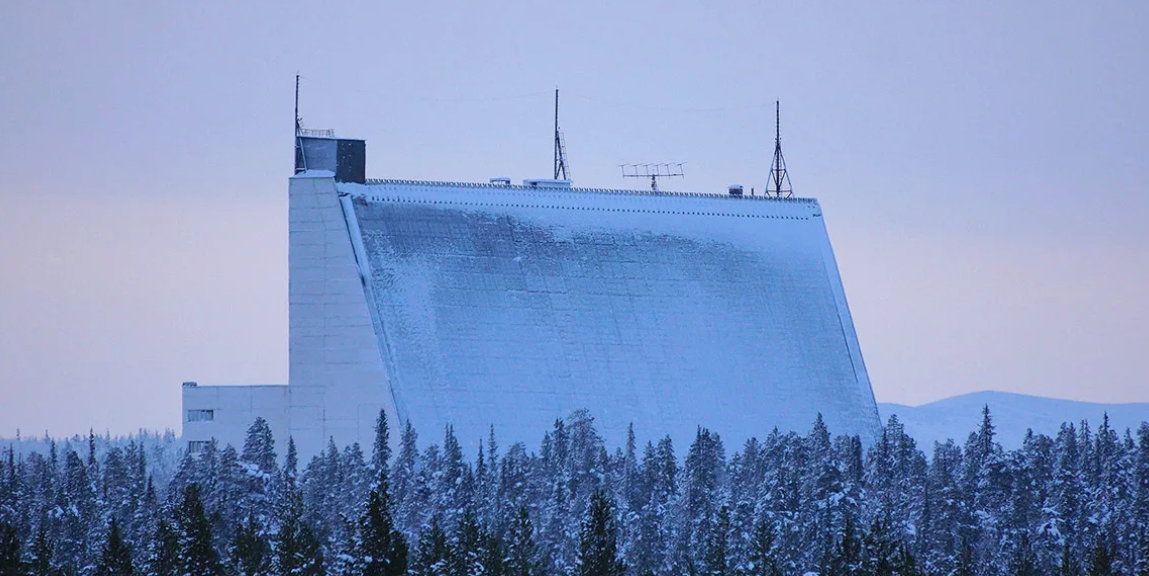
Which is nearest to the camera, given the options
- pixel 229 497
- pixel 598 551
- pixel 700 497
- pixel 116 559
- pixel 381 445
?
pixel 598 551

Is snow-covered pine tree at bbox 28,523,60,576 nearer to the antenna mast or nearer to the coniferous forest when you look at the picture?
the coniferous forest

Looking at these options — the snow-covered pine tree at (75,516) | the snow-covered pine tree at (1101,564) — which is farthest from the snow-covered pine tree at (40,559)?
the snow-covered pine tree at (1101,564)

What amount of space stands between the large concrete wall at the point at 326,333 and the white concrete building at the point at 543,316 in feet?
0.41

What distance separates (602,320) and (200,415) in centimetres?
2853

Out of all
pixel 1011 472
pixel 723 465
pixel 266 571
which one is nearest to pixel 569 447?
pixel 723 465

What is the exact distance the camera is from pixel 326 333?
17075cm

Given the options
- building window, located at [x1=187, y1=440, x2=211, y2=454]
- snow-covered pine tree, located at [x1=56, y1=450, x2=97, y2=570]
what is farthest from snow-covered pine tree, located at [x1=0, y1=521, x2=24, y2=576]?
building window, located at [x1=187, y1=440, x2=211, y2=454]

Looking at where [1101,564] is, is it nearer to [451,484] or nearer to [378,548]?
[378,548]

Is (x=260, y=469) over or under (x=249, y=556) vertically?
over

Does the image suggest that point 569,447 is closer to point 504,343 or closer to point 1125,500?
point 504,343

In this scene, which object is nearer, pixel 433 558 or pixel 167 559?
pixel 167 559

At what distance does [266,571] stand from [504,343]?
80749mm

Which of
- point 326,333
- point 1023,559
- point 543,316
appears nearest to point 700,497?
point 1023,559

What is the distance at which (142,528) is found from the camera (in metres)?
124
